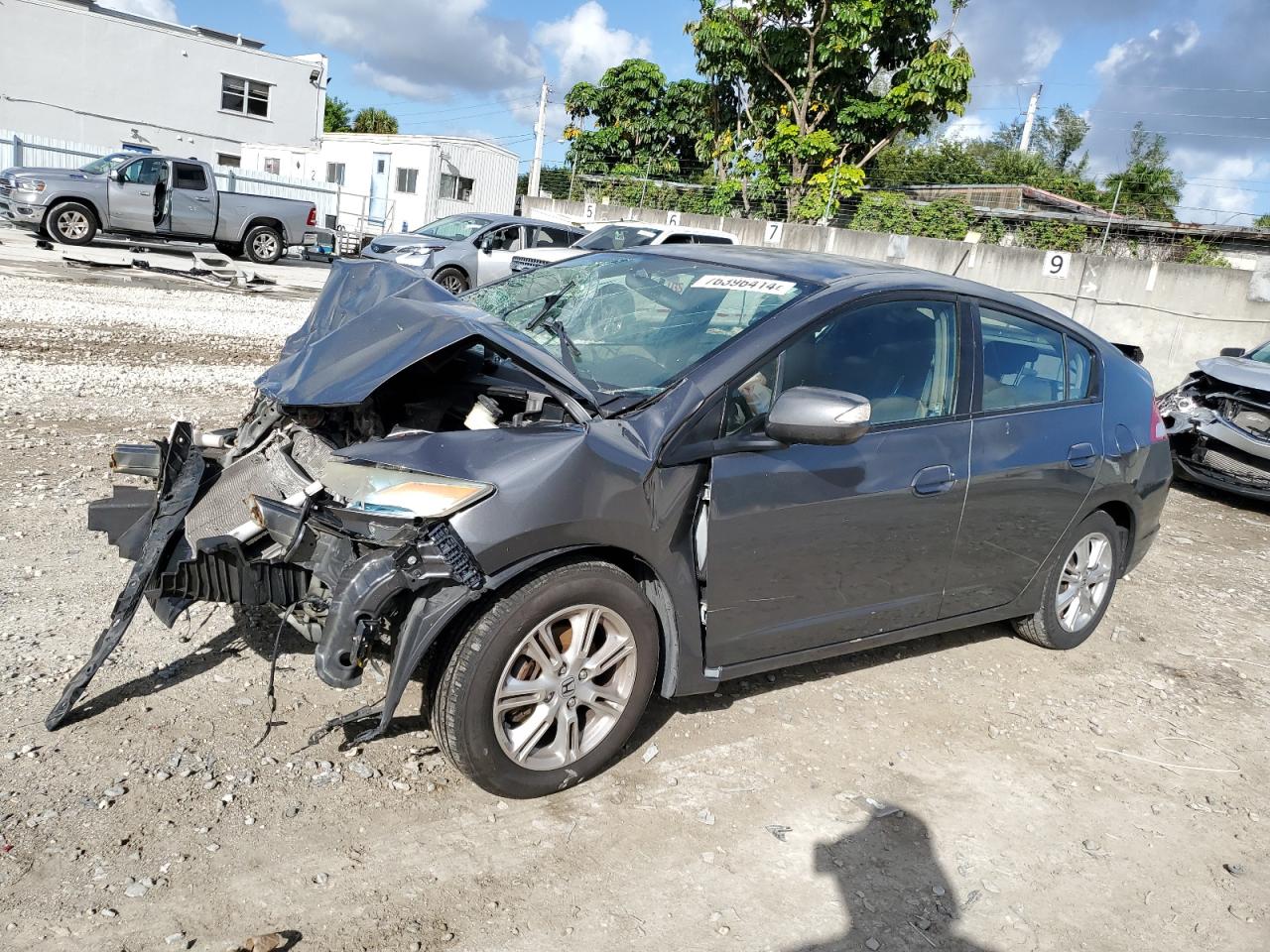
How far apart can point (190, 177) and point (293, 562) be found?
1917 centimetres

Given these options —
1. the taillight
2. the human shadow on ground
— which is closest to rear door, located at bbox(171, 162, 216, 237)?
the taillight

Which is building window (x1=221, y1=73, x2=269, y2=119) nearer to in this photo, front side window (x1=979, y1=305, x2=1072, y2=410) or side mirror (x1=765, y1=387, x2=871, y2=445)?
front side window (x1=979, y1=305, x2=1072, y2=410)

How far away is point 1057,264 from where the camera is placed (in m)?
16.8

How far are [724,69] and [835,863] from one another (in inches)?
992

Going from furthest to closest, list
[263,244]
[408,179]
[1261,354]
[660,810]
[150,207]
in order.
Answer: [408,179] → [263,244] → [150,207] → [1261,354] → [660,810]

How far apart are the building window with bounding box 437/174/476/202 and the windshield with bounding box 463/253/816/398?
30.0 meters

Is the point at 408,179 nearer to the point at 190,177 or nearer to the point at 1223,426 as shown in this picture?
the point at 190,177

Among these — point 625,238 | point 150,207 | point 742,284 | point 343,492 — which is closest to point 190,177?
point 150,207

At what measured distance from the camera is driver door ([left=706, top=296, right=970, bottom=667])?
3475mm

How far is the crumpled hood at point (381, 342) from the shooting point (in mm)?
3346

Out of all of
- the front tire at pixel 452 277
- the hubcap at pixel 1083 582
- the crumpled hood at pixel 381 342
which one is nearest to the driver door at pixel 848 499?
the crumpled hood at pixel 381 342

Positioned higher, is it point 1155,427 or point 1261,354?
point 1261,354

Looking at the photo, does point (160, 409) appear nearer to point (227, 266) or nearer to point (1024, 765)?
point (1024, 765)

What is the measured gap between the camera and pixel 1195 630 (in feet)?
19.0
